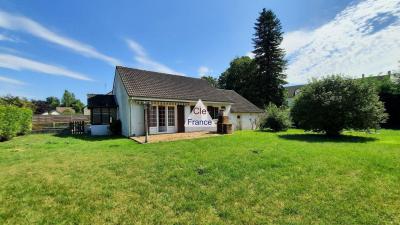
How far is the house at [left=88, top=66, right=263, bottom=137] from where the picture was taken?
59.7 ft

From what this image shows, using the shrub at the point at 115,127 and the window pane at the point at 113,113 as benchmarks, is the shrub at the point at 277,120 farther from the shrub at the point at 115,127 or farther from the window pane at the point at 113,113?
the window pane at the point at 113,113

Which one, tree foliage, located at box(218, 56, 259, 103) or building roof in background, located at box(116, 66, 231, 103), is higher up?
tree foliage, located at box(218, 56, 259, 103)

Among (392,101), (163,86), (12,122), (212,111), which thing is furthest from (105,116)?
(392,101)

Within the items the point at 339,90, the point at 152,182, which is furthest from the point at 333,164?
the point at 339,90

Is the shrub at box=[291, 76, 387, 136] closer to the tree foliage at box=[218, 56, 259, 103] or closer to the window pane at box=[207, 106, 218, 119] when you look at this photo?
the window pane at box=[207, 106, 218, 119]

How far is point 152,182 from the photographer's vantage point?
6395 mm

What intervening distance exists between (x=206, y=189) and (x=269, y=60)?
39.2m

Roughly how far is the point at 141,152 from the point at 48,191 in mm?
5052

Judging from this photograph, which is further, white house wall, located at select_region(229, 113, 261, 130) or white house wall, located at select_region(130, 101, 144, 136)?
white house wall, located at select_region(229, 113, 261, 130)

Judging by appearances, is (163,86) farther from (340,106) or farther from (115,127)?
(340,106)

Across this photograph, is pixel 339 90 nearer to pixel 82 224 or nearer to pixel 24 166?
pixel 82 224

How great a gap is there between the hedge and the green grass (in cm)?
988

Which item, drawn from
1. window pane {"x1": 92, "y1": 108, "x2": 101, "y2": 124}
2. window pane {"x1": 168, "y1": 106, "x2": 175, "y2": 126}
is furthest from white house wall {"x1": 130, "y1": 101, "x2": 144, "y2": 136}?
window pane {"x1": 92, "y1": 108, "x2": 101, "y2": 124}

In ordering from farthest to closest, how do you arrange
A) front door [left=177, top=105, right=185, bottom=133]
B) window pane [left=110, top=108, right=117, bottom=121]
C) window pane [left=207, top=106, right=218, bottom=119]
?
window pane [left=207, top=106, right=218, bottom=119], window pane [left=110, top=108, right=117, bottom=121], front door [left=177, top=105, right=185, bottom=133]
